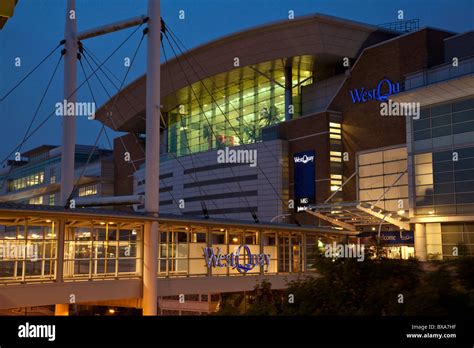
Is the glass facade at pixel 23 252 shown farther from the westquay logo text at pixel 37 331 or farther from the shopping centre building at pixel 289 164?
the westquay logo text at pixel 37 331

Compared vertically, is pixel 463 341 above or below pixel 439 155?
below

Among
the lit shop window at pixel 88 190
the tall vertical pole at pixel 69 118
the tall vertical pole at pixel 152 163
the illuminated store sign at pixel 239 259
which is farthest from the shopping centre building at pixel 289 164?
the lit shop window at pixel 88 190

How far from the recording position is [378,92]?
2263 inches

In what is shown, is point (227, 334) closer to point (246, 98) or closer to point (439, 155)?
point (439, 155)

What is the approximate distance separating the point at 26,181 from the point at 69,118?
97.6 meters

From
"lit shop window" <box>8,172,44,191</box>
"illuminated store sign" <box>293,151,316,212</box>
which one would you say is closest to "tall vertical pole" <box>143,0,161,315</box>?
"illuminated store sign" <box>293,151,316,212</box>

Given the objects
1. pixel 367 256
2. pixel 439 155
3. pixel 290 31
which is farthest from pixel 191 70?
pixel 367 256

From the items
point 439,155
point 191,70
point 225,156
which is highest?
point 191,70

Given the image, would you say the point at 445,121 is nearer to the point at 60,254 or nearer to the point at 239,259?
the point at 239,259

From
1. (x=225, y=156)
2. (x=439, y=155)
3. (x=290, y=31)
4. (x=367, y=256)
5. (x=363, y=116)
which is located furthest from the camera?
(x=225, y=156)

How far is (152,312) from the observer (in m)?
22.4

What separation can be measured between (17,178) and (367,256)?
120867 mm

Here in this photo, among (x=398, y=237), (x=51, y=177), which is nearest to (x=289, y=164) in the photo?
(x=398, y=237)

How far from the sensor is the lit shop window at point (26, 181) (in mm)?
112562
